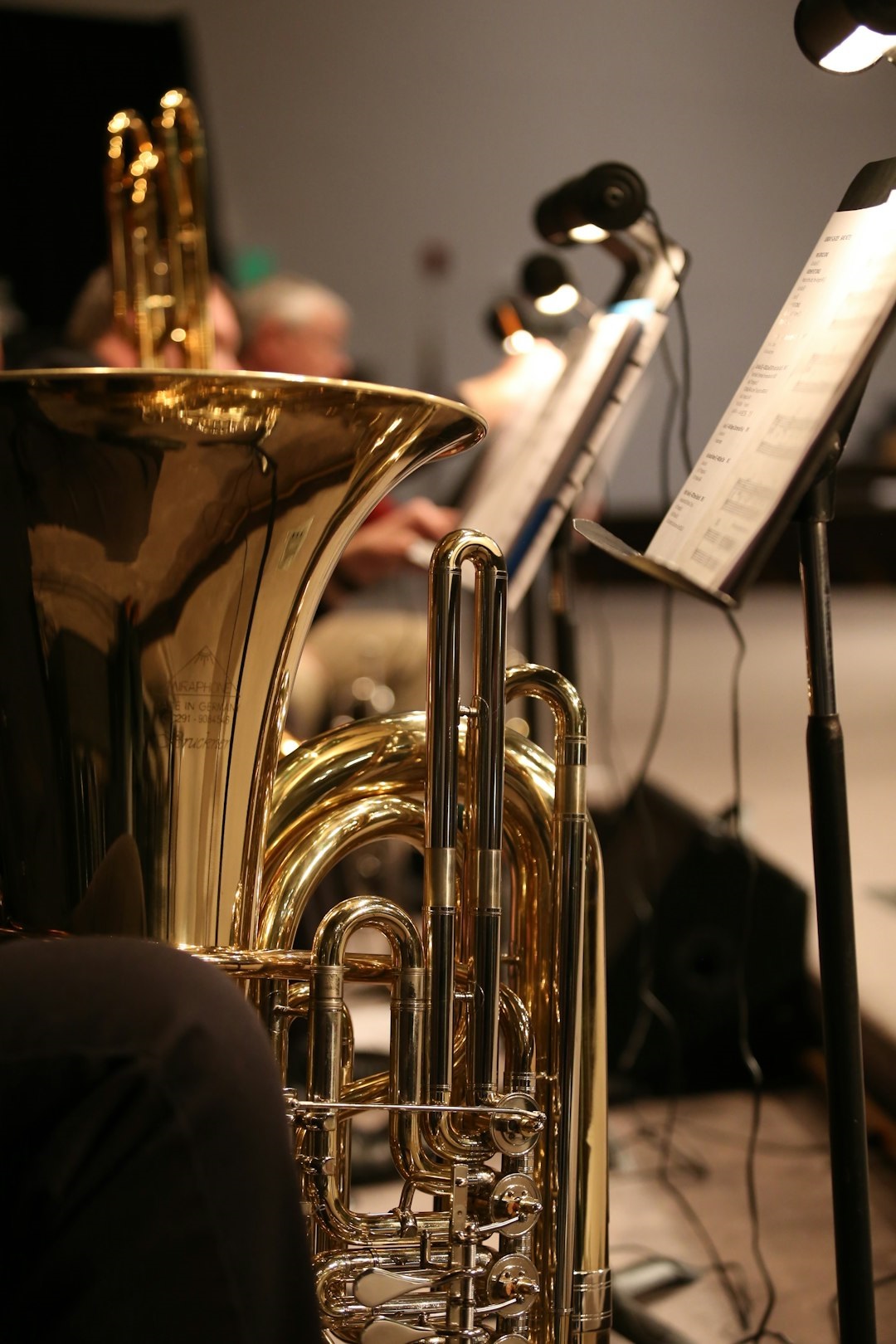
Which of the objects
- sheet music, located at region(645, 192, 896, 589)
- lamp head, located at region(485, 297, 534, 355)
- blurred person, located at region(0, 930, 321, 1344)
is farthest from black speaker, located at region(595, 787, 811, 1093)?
blurred person, located at region(0, 930, 321, 1344)

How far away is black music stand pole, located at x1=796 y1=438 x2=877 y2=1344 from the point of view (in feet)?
2.61

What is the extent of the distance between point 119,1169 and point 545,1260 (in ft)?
1.33

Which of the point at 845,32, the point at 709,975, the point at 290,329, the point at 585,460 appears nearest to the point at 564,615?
the point at 585,460

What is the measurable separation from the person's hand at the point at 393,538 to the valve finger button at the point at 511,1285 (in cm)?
122

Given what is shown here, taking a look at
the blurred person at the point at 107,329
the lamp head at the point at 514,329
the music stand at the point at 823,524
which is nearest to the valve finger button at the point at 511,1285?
the music stand at the point at 823,524

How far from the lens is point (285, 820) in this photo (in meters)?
0.85

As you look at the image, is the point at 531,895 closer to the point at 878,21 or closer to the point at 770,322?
the point at 770,322

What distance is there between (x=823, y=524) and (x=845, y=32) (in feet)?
1.03

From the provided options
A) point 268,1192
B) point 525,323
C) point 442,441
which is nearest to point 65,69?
point 525,323

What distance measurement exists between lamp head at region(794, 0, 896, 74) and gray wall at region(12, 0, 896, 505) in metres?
0.20

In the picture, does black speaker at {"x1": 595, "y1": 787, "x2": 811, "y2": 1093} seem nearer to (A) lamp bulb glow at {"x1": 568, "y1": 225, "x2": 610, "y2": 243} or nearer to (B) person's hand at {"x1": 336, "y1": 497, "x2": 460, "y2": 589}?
(B) person's hand at {"x1": 336, "y1": 497, "x2": 460, "y2": 589}

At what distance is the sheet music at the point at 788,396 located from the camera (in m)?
0.75

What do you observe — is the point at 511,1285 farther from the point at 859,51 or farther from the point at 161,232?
the point at 161,232

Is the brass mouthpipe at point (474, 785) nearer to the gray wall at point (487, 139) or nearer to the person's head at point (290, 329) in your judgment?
the gray wall at point (487, 139)
